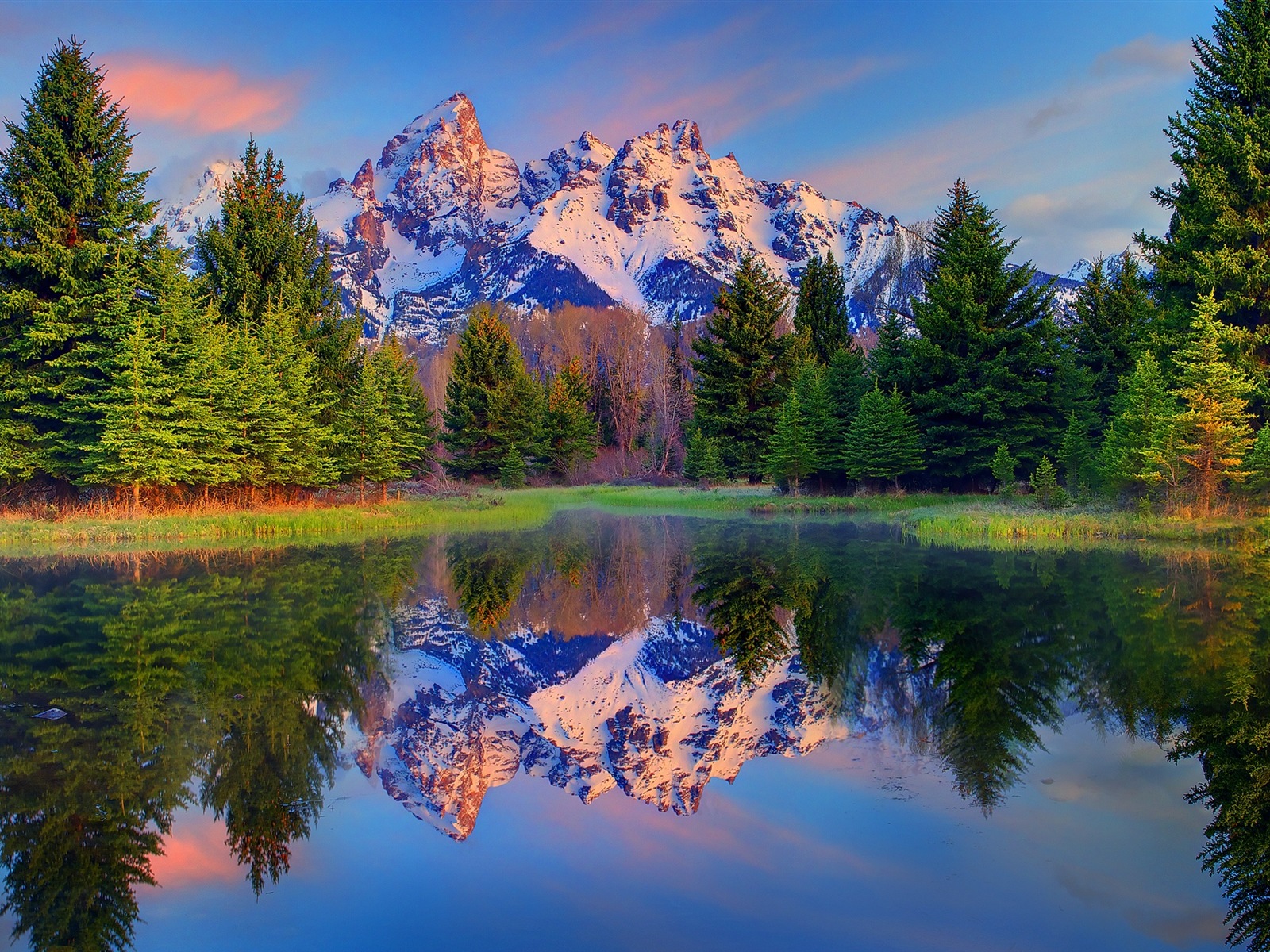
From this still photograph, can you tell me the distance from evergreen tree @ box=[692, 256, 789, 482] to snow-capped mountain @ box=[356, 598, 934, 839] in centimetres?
3690

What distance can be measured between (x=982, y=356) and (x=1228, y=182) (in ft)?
37.5

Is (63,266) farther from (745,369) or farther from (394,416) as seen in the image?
(745,369)

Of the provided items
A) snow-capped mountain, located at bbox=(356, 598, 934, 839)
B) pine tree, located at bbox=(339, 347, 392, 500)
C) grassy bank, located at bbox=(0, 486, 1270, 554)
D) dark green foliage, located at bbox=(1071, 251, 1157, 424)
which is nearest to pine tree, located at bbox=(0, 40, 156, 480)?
grassy bank, located at bbox=(0, 486, 1270, 554)

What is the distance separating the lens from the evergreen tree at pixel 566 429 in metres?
56.7

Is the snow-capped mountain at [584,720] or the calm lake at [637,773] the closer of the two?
the calm lake at [637,773]

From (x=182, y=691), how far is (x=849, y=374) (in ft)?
114

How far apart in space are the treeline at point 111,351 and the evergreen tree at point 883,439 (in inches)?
812

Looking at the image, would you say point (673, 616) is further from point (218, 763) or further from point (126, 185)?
point (126, 185)

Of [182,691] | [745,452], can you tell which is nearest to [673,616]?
[182,691]

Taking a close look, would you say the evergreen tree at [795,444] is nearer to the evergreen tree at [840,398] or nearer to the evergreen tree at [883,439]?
the evergreen tree at [840,398]

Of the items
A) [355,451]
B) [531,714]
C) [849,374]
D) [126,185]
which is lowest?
[531,714]

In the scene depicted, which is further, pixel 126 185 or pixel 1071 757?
pixel 126 185

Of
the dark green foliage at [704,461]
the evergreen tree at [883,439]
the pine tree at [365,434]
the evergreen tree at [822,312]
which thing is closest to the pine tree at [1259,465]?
the evergreen tree at [883,439]

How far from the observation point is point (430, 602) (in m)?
13.7
